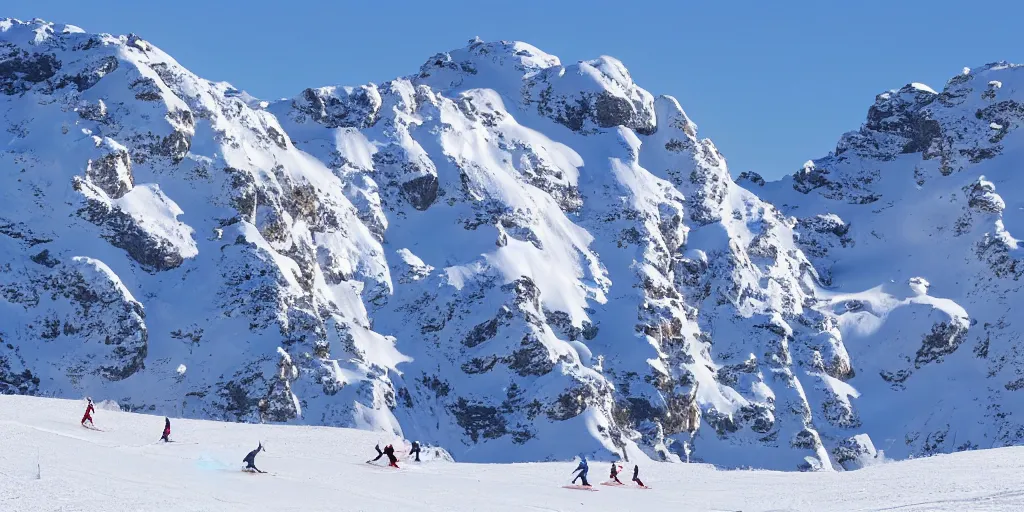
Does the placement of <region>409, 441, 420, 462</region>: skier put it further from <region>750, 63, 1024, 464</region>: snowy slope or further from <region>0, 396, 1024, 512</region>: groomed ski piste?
<region>750, 63, 1024, 464</region>: snowy slope

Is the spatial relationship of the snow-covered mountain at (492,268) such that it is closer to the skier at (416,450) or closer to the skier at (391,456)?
the skier at (416,450)

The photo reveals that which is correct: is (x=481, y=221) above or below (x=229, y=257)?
above

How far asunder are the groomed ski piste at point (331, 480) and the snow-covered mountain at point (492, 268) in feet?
142

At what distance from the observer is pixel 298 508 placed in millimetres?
34781

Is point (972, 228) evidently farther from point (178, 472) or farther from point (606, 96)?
point (178, 472)

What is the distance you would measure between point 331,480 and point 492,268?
82290mm

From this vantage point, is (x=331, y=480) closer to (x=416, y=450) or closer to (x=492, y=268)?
(x=416, y=450)

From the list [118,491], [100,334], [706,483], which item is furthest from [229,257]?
[118,491]

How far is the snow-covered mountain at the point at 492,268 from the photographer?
340 ft

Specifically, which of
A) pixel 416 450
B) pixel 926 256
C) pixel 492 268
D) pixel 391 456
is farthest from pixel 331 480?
pixel 926 256

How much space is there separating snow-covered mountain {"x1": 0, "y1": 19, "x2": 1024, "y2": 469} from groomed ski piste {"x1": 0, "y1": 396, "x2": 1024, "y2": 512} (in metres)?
43.3

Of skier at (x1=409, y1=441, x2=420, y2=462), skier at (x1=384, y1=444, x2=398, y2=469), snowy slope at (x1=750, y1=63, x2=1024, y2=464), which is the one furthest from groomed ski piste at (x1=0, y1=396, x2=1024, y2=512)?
snowy slope at (x1=750, y1=63, x2=1024, y2=464)

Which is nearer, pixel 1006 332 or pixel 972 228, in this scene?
pixel 1006 332

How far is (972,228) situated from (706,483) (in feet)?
357
